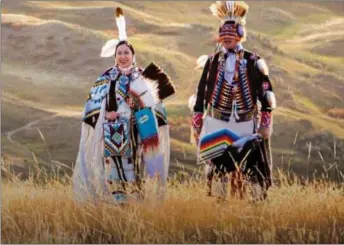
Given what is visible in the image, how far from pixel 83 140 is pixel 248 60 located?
5.18ft

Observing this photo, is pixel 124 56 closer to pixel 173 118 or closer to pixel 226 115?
pixel 226 115

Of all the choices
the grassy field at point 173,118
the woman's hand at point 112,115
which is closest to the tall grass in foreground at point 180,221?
the grassy field at point 173,118

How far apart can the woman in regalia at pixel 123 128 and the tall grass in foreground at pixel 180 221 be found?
0.25 meters

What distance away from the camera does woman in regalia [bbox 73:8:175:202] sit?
8.34 meters

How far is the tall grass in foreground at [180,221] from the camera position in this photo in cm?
762

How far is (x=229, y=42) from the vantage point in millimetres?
8172

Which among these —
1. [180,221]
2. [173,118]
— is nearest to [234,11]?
[180,221]

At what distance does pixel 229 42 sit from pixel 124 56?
0.89m

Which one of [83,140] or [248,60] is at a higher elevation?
[248,60]

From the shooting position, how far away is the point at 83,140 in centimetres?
849

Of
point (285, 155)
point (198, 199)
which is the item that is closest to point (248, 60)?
point (198, 199)

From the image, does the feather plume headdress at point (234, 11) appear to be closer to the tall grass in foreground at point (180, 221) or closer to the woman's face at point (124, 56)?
the woman's face at point (124, 56)

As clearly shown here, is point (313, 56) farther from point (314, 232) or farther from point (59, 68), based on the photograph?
point (314, 232)

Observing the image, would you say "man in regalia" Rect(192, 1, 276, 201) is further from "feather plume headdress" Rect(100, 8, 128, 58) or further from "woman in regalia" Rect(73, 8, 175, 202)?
"feather plume headdress" Rect(100, 8, 128, 58)
